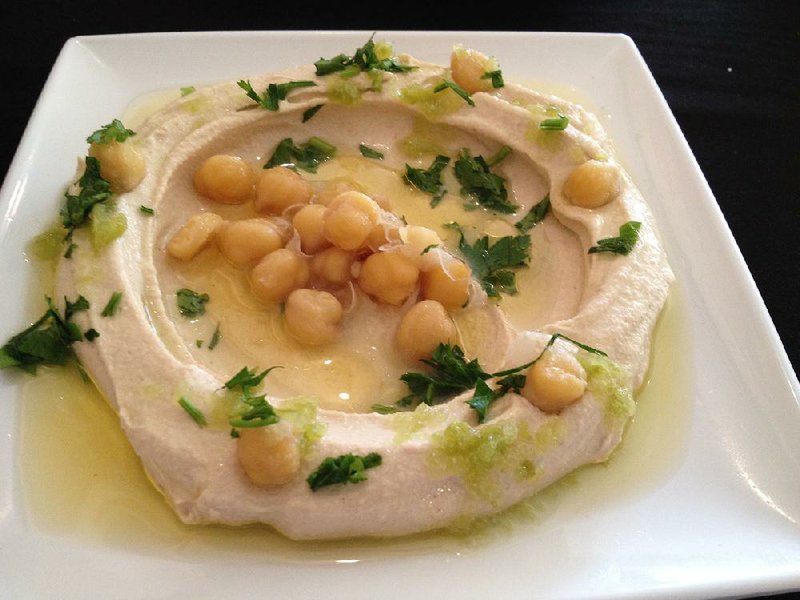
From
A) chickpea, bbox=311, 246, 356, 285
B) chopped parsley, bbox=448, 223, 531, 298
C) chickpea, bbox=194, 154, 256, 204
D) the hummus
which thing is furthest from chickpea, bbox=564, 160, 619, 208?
chickpea, bbox=194, 154, 256, 204

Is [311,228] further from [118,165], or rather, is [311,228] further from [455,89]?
[455,89]

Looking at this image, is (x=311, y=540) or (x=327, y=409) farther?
(x=327, y=409)

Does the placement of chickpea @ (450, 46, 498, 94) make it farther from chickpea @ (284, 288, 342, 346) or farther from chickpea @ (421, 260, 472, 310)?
chickpea @ (284, 288, 342, 346)

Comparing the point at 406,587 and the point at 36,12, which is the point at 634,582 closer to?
the point at 406,587

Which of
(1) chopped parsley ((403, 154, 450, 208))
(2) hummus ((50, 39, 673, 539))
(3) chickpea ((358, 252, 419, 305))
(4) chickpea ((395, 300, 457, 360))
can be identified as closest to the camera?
(2) hummus ((50, 39, 673, 539))

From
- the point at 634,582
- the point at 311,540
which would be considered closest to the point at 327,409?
the point at 311,540

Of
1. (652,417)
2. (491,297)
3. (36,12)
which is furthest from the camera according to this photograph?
(36,12)

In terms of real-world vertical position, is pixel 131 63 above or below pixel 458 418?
above

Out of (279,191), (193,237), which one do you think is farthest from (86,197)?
(279,191)
